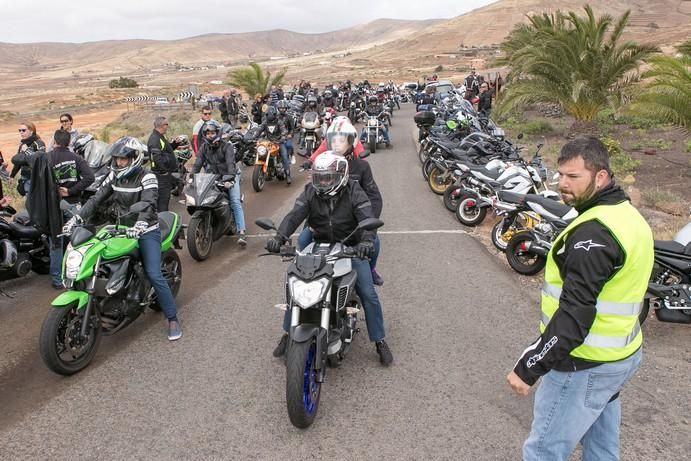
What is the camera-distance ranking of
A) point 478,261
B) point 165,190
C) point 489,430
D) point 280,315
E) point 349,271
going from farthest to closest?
point 165,190 → point 478,261 → point 280,315 → point 349,271 → point 489,430

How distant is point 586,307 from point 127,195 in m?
4.63

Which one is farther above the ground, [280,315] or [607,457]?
[607,457]

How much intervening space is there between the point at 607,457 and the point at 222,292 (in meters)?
4.61

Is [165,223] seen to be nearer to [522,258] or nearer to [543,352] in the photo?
[522,258]

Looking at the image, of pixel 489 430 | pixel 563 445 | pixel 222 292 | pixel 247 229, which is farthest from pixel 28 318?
pixel 563 445

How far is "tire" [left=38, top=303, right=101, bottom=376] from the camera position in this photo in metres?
4.18

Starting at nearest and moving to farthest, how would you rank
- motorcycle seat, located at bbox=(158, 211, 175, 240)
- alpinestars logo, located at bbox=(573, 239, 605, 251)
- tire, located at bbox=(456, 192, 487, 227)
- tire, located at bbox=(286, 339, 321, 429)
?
alpinestars logo, located at bbox=(573, 239, 605, 251) < tire, located at bbox=(286, 339, 321, 429) < motorcycle seat, located at bbox=(158, 211, 175, 240) < tire, located at bbox=(456, 192, 487, 227)

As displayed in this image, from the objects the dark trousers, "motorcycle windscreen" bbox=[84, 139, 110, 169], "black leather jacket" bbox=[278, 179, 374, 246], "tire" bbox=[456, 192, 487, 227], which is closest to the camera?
"black leather jacket" bbox=[278, 179, 374, 246]

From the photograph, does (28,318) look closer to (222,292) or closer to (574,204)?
(222,292)

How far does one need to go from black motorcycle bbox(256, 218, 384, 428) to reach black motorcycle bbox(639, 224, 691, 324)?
9.47 ft

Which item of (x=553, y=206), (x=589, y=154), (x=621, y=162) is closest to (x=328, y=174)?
(x=589, y=154)

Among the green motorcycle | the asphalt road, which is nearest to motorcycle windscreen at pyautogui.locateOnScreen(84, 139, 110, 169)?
the asphalt road

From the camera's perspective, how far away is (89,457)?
351 cm

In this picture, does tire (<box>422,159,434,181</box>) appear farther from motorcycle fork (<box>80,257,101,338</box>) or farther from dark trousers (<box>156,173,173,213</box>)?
motorcycle fork (<box>80,257,101,338</box>)
